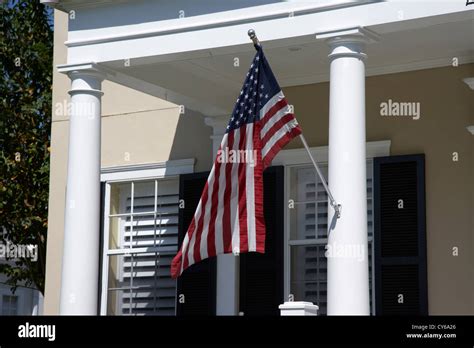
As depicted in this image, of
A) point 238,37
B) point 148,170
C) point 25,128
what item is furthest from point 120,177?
point 25,128

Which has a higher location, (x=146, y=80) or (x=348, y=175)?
(x=146, y=80)

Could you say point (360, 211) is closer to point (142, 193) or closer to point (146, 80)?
point (146, 80)

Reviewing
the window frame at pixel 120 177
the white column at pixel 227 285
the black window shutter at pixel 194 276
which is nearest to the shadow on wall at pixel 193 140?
the window frame at pixel 120 177

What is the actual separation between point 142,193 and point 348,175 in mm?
5300

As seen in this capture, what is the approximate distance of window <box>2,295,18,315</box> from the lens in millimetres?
30802

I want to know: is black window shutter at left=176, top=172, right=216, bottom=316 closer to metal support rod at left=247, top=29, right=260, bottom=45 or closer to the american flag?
the american flag

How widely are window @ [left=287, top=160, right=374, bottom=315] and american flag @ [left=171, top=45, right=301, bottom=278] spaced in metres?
2.59

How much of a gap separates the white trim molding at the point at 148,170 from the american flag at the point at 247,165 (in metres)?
3.38

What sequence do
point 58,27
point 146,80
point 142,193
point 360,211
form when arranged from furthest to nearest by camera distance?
point 58,27, point 142,193, point 146,80, point 360,211

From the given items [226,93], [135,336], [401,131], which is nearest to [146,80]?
[226,93]

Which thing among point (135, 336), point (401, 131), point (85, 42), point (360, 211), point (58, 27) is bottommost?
point (135, 336)

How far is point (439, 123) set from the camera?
12805 millimetres

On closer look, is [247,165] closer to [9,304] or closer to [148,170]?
[148,170]

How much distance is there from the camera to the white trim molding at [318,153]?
1309cm
